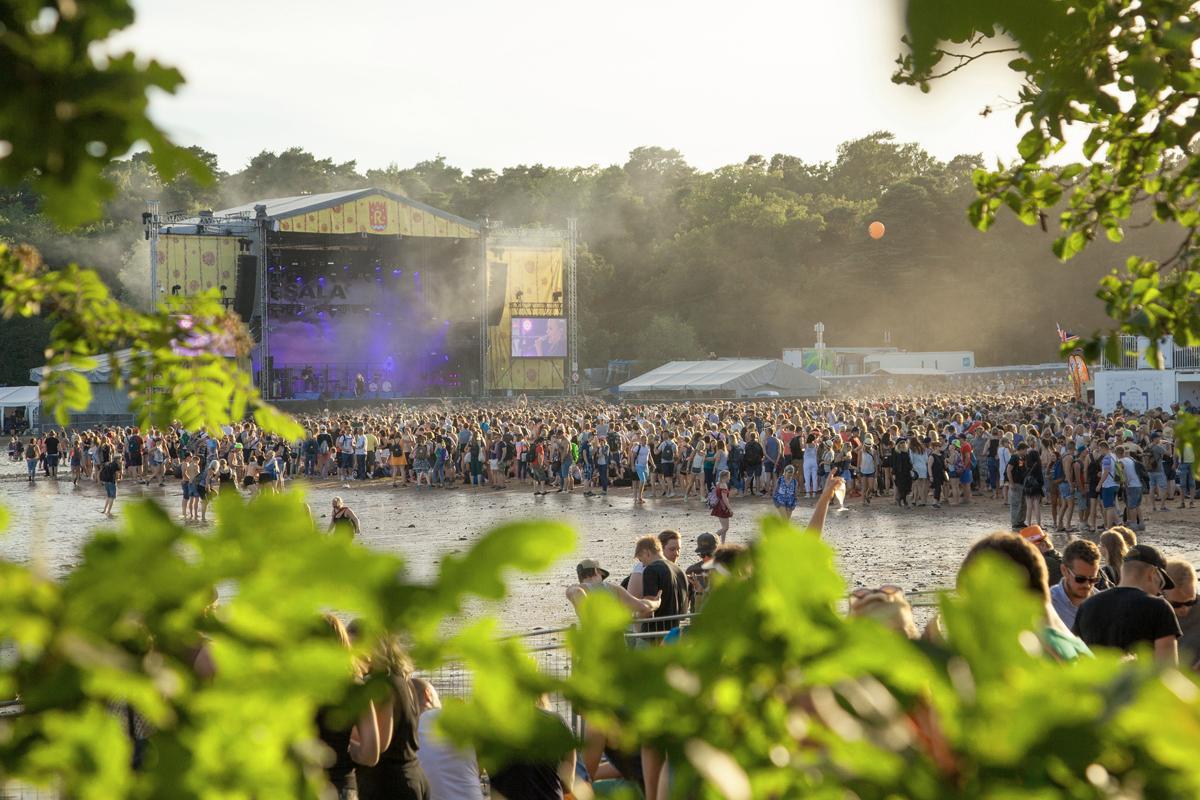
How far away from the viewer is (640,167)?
9394 cm

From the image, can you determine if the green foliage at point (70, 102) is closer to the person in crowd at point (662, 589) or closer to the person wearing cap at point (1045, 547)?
the person wearing cap at point (1045, 547)

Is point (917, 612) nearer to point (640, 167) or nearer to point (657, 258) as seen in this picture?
point (657, 258)

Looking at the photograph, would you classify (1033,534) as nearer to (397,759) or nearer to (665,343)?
(397,759)

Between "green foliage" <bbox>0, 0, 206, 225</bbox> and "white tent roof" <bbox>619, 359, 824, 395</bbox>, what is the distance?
1931 inches

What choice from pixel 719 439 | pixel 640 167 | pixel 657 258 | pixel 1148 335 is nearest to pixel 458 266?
pixel 719 439

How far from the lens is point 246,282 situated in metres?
41.3

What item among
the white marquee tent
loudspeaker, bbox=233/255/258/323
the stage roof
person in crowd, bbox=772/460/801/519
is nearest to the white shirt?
person in crowd, bbox=772/460/801/519

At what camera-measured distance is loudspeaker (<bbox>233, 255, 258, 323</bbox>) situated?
41000 mm

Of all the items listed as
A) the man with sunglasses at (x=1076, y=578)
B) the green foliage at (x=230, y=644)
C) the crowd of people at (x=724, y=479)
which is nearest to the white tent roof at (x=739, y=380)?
the crowd of people at (x=724, y=479)

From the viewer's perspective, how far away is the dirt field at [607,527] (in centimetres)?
1251

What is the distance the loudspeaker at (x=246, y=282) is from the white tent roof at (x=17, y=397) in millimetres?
9949

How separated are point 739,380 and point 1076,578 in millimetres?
45039

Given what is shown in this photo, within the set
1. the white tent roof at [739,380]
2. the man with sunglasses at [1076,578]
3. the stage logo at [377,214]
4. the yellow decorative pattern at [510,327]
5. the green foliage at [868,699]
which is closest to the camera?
the green foliage at [868,699]

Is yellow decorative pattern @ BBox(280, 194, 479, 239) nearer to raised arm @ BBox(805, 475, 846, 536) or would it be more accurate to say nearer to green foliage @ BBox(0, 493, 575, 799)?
raised arm @ BBox(805, 475, 846, 536)
